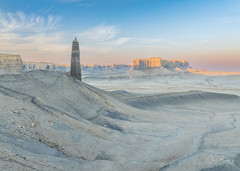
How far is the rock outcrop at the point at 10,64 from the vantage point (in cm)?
1428

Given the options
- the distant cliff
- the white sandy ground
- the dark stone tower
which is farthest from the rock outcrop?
the distant cliff

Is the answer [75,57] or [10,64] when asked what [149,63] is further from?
[10,64]

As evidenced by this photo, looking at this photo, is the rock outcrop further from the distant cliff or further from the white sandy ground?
the distant cliff

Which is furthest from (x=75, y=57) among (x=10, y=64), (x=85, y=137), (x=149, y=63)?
(x=149, y=63)

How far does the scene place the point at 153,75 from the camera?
104 metres

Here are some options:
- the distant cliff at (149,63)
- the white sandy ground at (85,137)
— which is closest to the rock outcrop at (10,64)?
the white sandy ground at (85,137)

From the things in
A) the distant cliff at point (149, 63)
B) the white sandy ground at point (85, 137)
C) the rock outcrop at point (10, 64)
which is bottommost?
the white sandy ground at point (85, 137)

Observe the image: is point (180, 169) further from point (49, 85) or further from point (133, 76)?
point (133, 76)

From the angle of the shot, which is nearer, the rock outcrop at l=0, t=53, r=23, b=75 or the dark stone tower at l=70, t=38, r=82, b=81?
the rock outcrop at l=0, t=53, r=23, b=75

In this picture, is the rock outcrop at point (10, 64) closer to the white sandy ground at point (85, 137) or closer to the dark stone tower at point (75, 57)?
the white sandy ground at point (85, 137)

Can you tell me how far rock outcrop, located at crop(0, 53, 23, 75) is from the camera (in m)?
14.3

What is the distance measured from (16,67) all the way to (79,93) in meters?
5.46

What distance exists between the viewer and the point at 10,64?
14.9m

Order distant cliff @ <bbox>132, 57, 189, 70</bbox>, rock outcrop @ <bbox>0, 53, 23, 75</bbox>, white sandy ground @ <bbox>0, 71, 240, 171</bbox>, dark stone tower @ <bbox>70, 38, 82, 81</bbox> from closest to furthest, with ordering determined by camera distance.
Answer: white sandy ground @ <bbox>0, 71, 240, 171</bbox> → rock outcrop @ <bbox>0, 53, 23, 75</bbox> → dark stone tower @ <bbox>70, 38, 82, 81</bbox> → distant cliff @ <bbox>132, 57, 189, 70</bbox>
